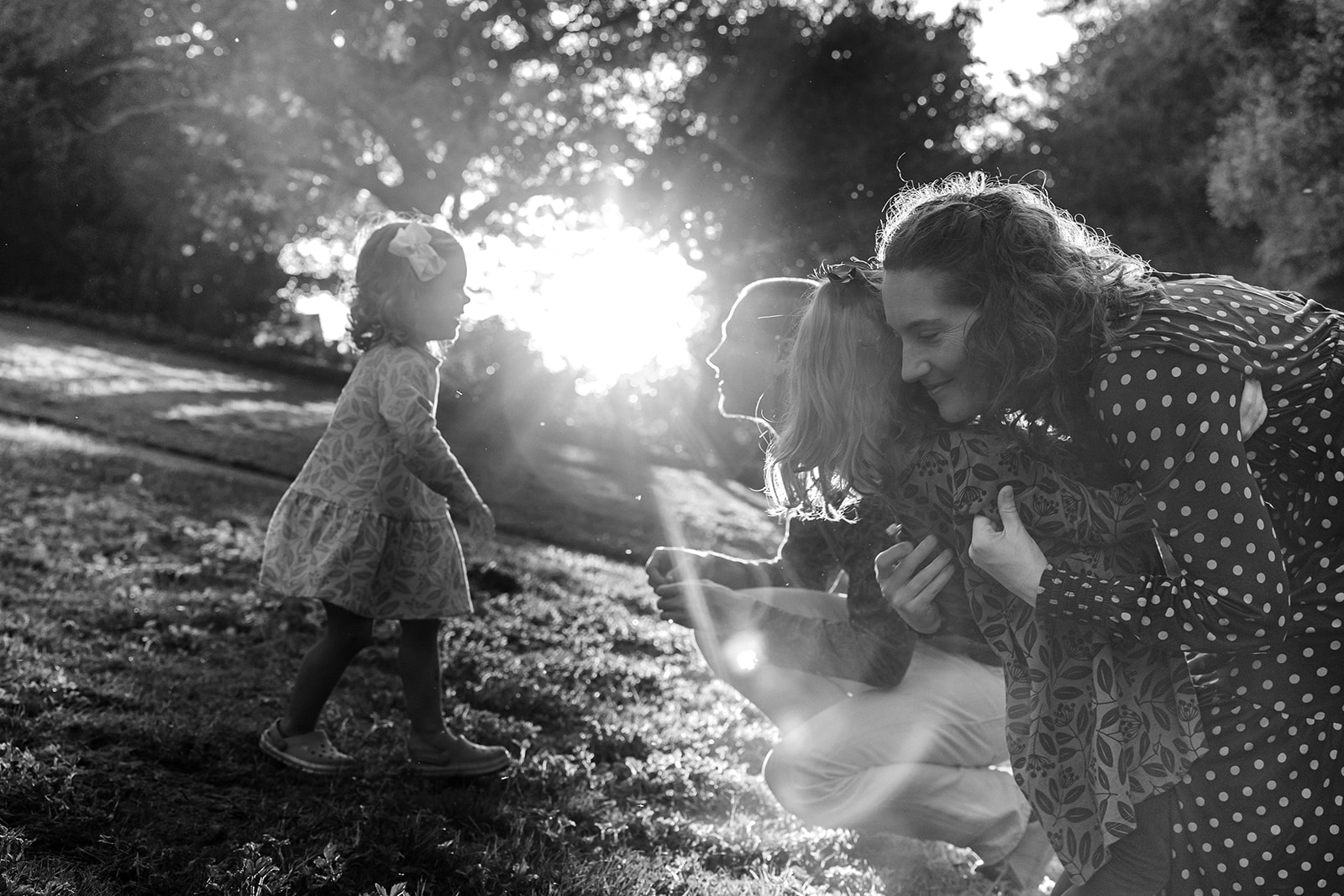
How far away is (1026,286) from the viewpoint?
2.32 m

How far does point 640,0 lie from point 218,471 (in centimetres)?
706

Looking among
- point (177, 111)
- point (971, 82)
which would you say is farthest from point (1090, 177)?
point (177, 111)

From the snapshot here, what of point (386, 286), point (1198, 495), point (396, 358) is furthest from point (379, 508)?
point (1198, 495)

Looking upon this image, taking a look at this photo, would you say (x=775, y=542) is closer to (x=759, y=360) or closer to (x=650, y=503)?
(x=650, y=503)

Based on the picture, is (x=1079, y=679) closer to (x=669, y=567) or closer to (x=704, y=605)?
(x=704, y=605)

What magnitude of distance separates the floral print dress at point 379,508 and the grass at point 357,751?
583 millimetres

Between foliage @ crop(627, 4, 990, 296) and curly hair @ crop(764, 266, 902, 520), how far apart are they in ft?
29.5

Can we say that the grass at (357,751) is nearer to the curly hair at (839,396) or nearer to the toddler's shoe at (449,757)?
the toddler's shoe at (449,757)

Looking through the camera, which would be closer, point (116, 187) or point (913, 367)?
point (913, 367)

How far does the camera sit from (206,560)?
6.59 m

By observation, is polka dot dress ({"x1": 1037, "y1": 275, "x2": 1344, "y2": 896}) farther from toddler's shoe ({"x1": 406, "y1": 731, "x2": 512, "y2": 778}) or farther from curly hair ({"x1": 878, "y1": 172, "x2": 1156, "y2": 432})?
toddler's shoe ({"x1": 406, "y1": 731, "x2": 512, "y2": 778})

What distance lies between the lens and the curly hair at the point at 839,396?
262 cm

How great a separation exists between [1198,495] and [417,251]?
2.86 m

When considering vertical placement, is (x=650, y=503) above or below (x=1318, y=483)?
below
